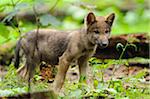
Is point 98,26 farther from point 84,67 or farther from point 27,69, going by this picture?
point 27,69

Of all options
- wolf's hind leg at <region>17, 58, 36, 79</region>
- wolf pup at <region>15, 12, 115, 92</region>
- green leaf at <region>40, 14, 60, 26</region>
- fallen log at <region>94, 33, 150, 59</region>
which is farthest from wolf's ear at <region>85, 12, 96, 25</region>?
fallen log at <region>94, 33, 150, 59</region>

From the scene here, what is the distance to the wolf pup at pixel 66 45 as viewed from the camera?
8.30m

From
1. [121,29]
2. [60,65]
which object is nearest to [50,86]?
[60,65]

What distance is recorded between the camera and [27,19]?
16047 millimetres

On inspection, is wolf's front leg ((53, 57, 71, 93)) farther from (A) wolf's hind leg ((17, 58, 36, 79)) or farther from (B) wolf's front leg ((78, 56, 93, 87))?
(A) wolf's hind leg ((17, 58, 36, 79))

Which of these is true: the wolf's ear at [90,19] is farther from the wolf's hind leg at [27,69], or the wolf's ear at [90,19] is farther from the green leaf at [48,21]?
the green leaf at [48,21]

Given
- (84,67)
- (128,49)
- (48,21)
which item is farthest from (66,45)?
(48,21)

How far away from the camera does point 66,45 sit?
8633 mm

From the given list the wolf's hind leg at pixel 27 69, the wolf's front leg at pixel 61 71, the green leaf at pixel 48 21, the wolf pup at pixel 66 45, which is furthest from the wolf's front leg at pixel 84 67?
the green leaf at pixel 48 21

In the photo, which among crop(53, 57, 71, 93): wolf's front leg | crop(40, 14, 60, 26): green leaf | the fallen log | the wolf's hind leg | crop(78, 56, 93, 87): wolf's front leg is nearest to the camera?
crop(40, 14, 60, 26): green leaf

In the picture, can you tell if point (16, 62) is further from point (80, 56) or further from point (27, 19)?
point (27, 19)

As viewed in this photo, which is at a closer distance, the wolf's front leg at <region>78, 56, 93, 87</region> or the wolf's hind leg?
the wolf's front leg at <region>78, 56, 93, 87</region>

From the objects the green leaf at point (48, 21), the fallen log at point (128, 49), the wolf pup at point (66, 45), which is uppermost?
the green leaf at point (48, 21)

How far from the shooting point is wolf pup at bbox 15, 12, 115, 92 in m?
8.30
